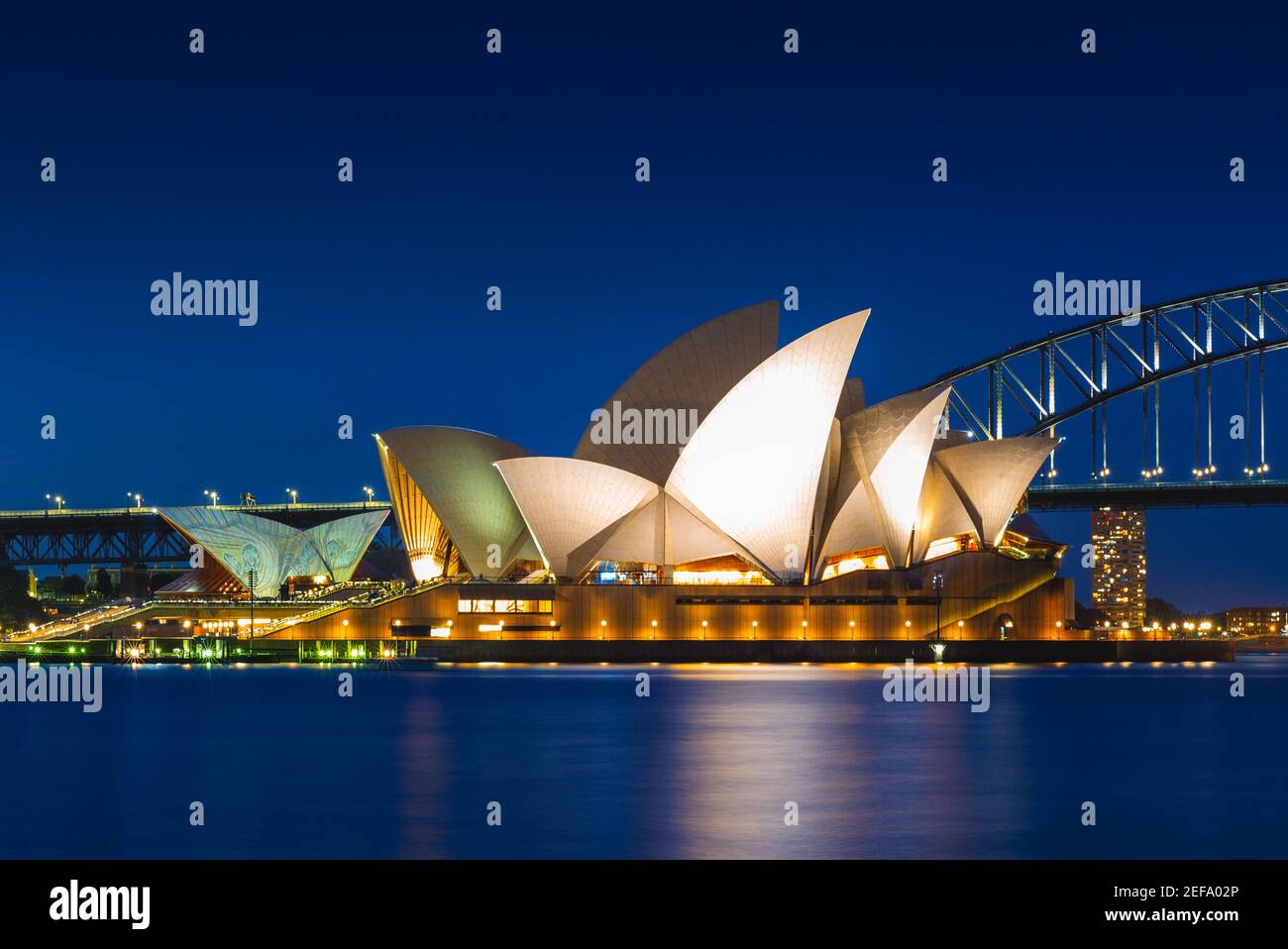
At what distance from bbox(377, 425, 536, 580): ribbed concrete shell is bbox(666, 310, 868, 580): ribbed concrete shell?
39.1ft

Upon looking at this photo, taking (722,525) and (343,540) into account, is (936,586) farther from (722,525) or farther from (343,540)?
A: (343,540)

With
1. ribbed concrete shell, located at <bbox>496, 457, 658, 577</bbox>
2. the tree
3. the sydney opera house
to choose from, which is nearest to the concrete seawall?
the sydney opera house

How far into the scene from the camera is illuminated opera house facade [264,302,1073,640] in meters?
76.0

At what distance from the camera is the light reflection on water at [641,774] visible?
25.8 meters

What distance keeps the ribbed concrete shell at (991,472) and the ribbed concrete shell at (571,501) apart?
50.2 feet

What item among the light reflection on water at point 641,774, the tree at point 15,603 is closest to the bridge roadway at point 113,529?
the tree at point 15,603

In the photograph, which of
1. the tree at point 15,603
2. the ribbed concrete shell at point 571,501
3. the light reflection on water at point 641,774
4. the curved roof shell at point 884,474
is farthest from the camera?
the tree at point 15,603

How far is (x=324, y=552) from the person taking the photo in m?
106

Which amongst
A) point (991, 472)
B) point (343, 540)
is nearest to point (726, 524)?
point (991, 472)

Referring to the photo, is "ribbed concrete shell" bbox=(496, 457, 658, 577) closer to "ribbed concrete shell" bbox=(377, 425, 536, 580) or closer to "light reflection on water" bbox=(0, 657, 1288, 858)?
"ribbed concrete shell" bbox=(377, 425, 536, 580)

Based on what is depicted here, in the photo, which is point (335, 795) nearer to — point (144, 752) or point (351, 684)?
point (144, 752)

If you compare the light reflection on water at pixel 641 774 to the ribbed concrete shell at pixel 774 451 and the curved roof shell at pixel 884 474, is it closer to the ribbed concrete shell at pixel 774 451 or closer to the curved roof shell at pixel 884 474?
the ribbed concrete shell at pixel 774 451

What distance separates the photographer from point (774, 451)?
240 feet

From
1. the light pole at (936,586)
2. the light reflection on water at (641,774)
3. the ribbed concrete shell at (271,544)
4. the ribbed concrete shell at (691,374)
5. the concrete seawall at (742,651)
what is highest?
the ribbed concrete shell at (691,374)
